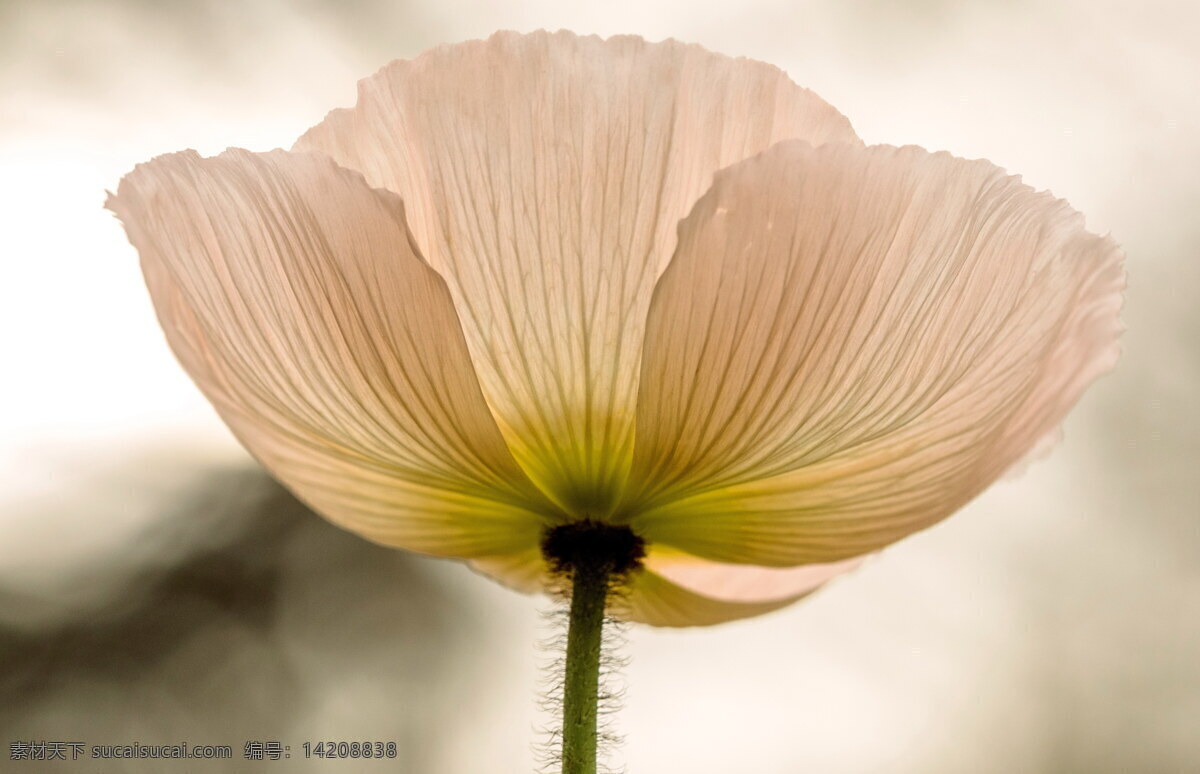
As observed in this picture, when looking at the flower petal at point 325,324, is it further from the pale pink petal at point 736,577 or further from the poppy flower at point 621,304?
the pale pink petal at point 736,577

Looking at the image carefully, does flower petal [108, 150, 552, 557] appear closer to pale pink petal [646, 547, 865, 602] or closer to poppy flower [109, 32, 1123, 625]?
poppy flower [109, 32, 1123, 625]

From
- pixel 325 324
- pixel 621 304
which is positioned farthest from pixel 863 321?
pixel 325 324

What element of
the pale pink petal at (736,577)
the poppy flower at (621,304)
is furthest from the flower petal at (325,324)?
the pale pink petal at (736,577)

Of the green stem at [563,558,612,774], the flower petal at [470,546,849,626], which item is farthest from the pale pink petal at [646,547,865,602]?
the green stem at [563,558,612,774]

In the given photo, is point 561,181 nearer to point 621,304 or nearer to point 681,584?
point 621,304

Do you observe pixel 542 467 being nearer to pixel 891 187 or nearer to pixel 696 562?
pixel 696 562

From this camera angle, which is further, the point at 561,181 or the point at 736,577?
the point at 736,577

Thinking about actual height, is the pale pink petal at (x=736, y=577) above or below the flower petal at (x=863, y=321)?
below
